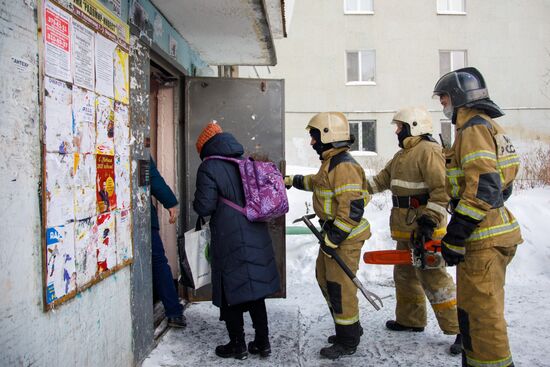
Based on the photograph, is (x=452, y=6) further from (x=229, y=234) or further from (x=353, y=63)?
(x=229, y=234)

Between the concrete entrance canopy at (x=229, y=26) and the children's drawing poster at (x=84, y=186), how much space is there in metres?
1.66

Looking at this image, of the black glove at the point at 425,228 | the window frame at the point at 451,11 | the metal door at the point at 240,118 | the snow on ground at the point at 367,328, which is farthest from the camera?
the window frame at the point at 451,11

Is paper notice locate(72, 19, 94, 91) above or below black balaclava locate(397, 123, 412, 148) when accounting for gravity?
above

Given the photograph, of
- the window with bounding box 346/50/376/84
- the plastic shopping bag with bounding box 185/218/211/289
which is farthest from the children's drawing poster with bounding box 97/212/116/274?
the window with bounding box 346/50/376/84

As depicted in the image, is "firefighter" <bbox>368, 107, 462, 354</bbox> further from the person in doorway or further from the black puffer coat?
the person in doorway

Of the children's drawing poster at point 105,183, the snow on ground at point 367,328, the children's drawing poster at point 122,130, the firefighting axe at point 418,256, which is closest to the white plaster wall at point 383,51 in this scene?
the snow on ground at point 367,328

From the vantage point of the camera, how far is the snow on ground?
3389mm

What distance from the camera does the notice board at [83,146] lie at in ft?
6.58

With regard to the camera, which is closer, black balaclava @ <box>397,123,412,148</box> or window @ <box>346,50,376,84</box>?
black balaclava @ <box>397,123,412,148</box>

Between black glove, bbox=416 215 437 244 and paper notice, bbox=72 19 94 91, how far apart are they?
2342 millimetres

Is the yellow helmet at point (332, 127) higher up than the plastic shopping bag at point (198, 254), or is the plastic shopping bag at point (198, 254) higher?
the yellow helmet at point (332, 127)

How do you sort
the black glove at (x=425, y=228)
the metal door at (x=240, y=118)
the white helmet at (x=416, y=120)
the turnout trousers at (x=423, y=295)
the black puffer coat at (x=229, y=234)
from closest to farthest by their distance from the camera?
the black puffer coat at (x=229, y=234), the black glove at (x=425, y=228), the turnout trousers at (x=423, y=295), the white helmet at (x=416, y=120), the metal door at (x=240, y=118)

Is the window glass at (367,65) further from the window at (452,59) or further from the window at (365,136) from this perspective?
the window at (452,59)

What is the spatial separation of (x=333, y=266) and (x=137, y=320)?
4.73ft
